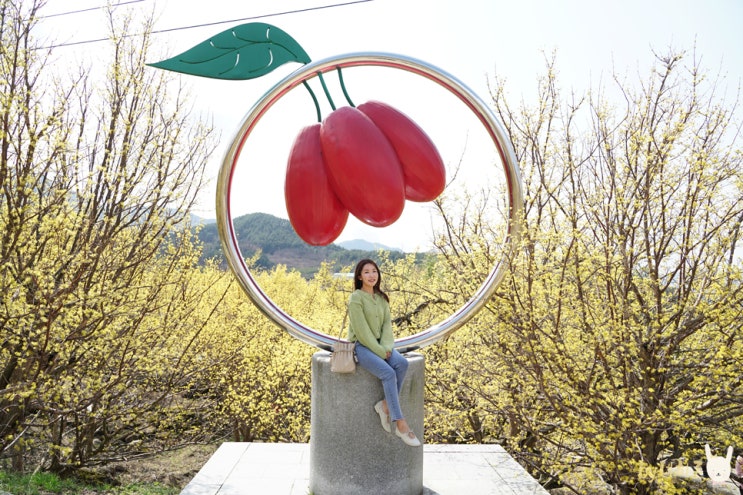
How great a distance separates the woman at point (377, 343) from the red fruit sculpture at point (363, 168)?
45cm

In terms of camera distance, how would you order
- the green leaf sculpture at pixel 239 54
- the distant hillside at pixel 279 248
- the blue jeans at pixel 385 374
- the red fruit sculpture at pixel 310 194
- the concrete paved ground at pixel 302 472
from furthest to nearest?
the distant hillside at pixel 279 248
the concrete paved ground at pixel 302 472
the green leaf sculpture at pixel 239 54
the red fruit sculpture at pixel 310 194
the blue jeans at pixel 385 374

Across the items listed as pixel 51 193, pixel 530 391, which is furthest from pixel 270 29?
pixel 530 391

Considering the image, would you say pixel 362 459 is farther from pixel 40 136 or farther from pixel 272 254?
pixel 272 254

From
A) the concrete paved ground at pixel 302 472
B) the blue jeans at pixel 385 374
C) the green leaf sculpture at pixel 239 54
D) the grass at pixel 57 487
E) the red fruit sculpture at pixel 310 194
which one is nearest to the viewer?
the blue jeans at pixel 385 374

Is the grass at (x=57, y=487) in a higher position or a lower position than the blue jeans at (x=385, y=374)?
lower

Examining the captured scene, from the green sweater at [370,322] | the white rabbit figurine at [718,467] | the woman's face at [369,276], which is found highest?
the woman's face at [369,276]

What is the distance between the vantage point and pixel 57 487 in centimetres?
783

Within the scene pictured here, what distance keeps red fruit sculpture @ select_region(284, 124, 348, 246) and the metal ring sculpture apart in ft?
1.45

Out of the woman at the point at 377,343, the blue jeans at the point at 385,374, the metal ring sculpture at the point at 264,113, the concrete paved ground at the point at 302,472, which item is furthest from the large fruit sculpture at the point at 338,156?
the concrete paved ground at the point at 302,472

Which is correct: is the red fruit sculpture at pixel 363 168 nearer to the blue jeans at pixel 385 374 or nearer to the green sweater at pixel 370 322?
the green sweater at pixel 370 322

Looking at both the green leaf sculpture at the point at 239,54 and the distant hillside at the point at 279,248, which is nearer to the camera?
the green leaf sculpture at the point at 239,54

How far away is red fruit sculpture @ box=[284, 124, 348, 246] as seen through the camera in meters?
4.40

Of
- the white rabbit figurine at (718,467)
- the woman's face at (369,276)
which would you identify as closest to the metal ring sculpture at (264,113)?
the woman's face at (369,276)

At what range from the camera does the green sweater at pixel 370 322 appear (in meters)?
4.34
